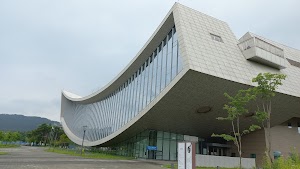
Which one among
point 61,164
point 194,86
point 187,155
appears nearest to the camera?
point 187,155

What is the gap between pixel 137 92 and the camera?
1463 inches

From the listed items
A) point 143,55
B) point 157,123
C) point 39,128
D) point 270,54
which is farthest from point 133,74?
point 39,128

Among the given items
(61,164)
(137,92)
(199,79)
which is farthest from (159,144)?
(61,164)

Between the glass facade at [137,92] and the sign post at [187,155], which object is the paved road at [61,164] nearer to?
the glass facade at [137,92]

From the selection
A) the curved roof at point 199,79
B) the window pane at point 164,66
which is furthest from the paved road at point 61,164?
the window pane at point 164,66

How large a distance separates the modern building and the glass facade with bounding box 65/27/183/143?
14 cm

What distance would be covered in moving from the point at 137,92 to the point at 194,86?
45.1ft

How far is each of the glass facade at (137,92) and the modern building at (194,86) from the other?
0.14m

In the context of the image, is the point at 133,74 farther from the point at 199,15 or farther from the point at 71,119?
the point at 71,119

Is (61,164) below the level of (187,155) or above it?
below

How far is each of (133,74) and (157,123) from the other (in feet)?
34.5

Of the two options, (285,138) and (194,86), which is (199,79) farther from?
(285,138)

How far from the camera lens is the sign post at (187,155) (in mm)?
8820

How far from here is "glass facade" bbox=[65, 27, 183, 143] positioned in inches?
1122
